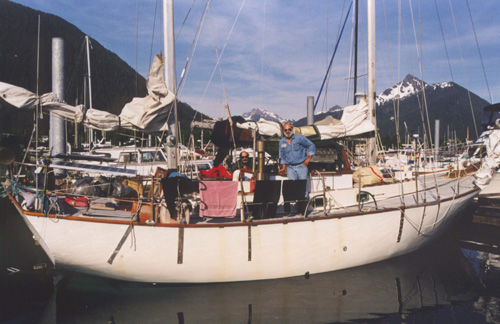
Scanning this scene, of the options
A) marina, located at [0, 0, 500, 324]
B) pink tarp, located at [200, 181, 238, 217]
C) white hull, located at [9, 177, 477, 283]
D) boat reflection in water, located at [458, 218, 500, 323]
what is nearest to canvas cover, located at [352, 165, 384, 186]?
marina, located at [0, 0, 500, 324]

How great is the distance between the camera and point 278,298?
660 cm

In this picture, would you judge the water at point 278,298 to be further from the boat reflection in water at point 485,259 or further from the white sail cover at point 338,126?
the white sail cover at point 338,126

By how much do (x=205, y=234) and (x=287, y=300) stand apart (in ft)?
6.44

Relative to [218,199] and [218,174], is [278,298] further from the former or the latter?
[218,174]

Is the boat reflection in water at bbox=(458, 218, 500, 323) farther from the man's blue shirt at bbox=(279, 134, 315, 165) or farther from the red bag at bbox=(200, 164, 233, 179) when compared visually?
the red bag at bbox=(200, 164, 233, 179)

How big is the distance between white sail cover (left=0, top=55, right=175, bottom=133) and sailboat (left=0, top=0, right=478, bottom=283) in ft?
1.05

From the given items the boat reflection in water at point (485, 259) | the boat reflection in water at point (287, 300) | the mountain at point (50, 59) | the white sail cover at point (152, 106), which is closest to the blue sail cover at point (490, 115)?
the boat reflection in water at point (485, 259)

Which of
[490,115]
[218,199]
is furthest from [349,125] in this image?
[490,115]

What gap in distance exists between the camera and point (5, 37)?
119m

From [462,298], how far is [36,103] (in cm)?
902

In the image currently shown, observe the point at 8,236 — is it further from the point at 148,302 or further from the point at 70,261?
the point at 148,302

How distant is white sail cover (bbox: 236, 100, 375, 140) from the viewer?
852cm

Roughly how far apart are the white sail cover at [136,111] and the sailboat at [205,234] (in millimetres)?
319

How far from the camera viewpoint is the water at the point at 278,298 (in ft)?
19.7
